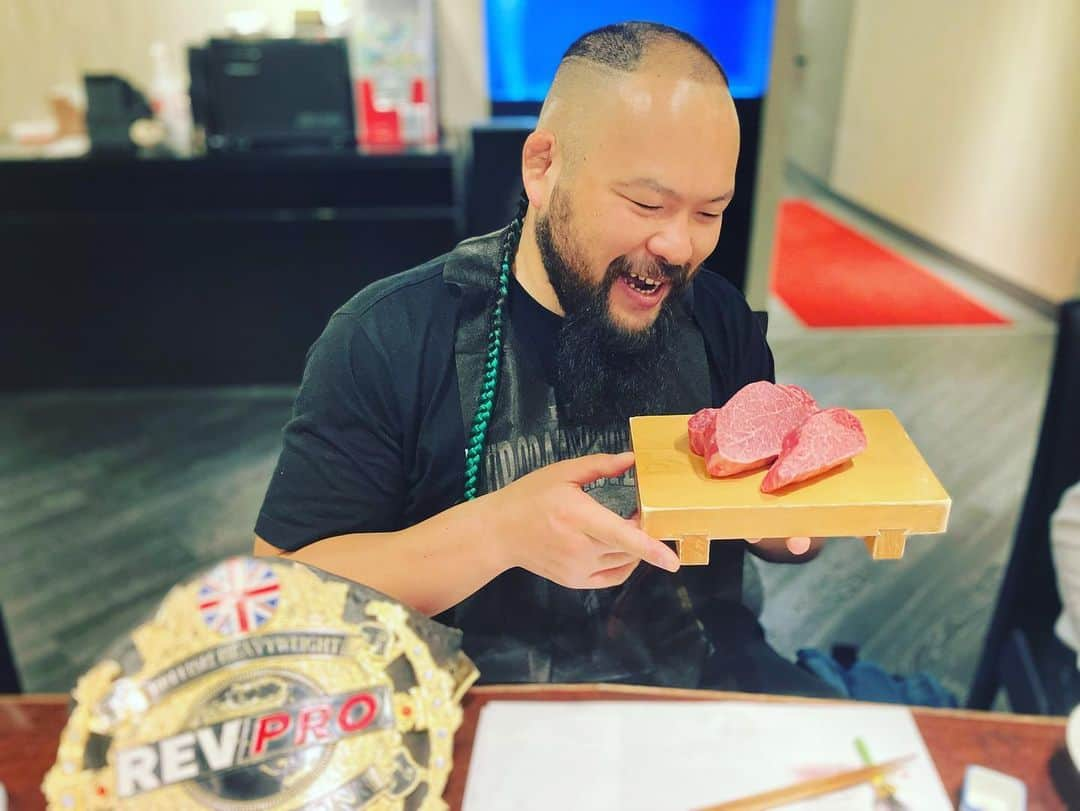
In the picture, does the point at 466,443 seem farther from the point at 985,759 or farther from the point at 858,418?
the point at 985,759

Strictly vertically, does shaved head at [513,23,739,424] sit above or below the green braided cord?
above

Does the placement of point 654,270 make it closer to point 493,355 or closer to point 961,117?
point 493,355

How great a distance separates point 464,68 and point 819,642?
0.99m

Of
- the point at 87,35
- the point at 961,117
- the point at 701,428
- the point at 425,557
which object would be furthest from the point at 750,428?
the point at 87,35

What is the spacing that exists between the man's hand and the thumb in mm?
185

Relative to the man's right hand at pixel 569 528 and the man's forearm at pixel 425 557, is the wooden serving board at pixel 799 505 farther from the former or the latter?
the man's forearm at pixel 425 557

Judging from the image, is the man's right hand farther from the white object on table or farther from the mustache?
the white object on table

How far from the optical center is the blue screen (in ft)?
2.29

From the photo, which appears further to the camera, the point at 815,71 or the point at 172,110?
the point at 172,110

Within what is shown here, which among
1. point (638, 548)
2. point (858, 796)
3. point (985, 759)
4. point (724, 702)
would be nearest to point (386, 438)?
point (638, 548)

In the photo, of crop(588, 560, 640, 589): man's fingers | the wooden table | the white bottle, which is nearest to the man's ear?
crop(588, 560, 640, 589): man's fingers

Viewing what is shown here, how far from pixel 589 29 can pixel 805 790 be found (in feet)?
2.63

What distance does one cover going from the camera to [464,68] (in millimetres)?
847

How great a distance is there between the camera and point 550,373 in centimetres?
78
